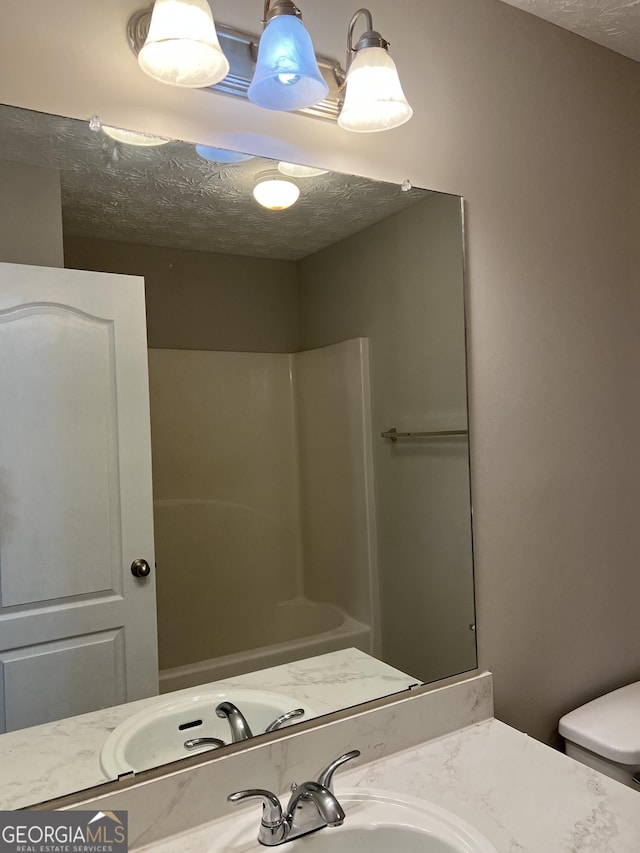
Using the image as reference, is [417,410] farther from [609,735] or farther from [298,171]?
[609,735]

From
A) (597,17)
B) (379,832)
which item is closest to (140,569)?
(379,832)

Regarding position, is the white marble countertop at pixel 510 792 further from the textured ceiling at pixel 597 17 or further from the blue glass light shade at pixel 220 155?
the textured ceiling at pixel 597 17

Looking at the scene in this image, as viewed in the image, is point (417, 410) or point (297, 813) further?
point (417, 410)

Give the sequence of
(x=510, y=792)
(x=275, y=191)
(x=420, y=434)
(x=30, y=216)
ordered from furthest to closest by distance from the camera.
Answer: (x=420, y=434) < (x=275, y=191) < (x=510, y=792) < (x=30, y=216)

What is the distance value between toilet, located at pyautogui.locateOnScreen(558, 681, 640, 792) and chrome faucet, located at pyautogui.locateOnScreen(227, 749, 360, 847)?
2.49ft

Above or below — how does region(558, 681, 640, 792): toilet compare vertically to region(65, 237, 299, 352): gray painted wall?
below

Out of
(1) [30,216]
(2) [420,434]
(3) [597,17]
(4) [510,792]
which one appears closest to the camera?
(1) [30,216]

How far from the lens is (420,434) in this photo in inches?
55.0

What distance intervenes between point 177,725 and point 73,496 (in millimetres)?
427

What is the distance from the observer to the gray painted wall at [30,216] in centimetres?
98

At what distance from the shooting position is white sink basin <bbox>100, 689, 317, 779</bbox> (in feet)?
3.35

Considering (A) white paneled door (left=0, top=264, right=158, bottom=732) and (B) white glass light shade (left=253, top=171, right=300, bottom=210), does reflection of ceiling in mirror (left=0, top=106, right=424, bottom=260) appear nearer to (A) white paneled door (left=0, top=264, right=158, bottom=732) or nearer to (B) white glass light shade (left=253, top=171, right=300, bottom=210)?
(B) white glass light shade (left=253, top=171, right=300, bottom=210)

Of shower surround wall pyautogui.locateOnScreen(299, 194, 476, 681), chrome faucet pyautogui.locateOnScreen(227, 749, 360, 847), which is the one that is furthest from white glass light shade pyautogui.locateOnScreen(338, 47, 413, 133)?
chrome faucet pyautogui.locateOnScreen(227, 749, 360, 847)

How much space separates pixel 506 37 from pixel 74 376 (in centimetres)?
128
